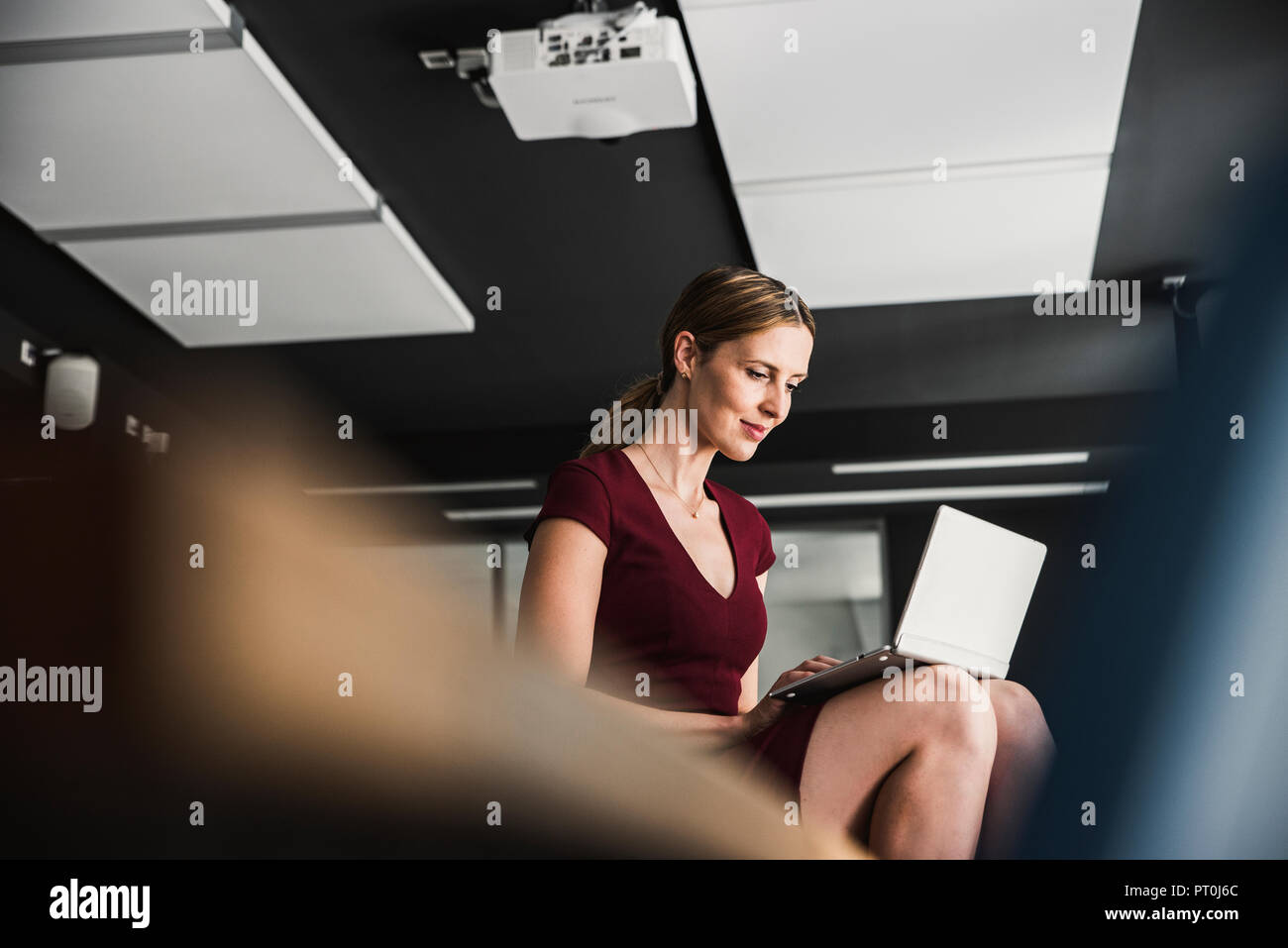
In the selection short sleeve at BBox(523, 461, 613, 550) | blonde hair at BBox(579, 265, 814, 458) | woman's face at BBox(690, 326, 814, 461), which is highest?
blonde hair at BBox(579, 265, 814, 458)

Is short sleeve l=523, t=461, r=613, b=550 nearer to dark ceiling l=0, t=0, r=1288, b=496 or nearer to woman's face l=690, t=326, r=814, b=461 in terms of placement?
woman's face l=690, t=326, r=814, b=461

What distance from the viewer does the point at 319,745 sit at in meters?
2.10

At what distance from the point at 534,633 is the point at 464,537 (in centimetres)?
Result: 327

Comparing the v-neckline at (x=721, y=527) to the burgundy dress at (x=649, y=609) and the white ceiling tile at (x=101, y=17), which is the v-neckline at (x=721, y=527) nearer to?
the burgundy dress at (x=649, y=609)

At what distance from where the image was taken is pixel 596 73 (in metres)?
1.87

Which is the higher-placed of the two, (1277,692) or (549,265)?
(549,265)

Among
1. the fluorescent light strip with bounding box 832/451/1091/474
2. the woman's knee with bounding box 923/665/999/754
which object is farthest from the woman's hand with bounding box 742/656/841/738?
the fluorescent light strip with bounding box 832/451/1091/474

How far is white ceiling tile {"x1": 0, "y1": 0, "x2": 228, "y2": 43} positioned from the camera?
5.97 ft

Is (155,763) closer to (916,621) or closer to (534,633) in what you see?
(534,633)

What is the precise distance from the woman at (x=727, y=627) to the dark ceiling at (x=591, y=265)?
2.76 feet

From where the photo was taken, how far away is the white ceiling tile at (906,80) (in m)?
1.86

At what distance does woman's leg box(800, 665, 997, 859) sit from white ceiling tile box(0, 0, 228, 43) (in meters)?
1.49

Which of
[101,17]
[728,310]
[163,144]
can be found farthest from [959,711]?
[163,144]
